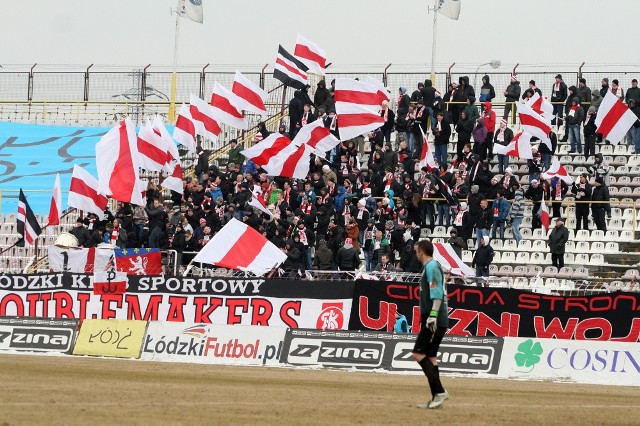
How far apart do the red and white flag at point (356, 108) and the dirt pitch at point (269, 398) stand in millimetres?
13760

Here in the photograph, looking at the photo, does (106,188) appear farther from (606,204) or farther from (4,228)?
(606,204)

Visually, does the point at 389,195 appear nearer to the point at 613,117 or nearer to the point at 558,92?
the point at 613,117

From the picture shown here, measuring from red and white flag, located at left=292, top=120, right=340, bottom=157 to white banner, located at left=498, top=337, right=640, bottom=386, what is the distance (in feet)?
46.5

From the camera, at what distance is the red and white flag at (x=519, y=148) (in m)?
38.6

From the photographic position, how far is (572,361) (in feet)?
83.7

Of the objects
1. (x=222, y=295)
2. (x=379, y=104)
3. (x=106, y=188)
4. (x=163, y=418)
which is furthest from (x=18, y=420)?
(x=379, y=104)

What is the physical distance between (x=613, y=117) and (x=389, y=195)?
672cm

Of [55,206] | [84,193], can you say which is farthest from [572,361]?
[84,193]

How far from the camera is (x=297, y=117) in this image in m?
43.1

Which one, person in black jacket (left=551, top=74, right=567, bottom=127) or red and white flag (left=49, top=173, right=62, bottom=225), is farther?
person in black jacket (left=551, top=74, right=567, bottom=127)

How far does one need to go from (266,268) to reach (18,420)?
760 inches
